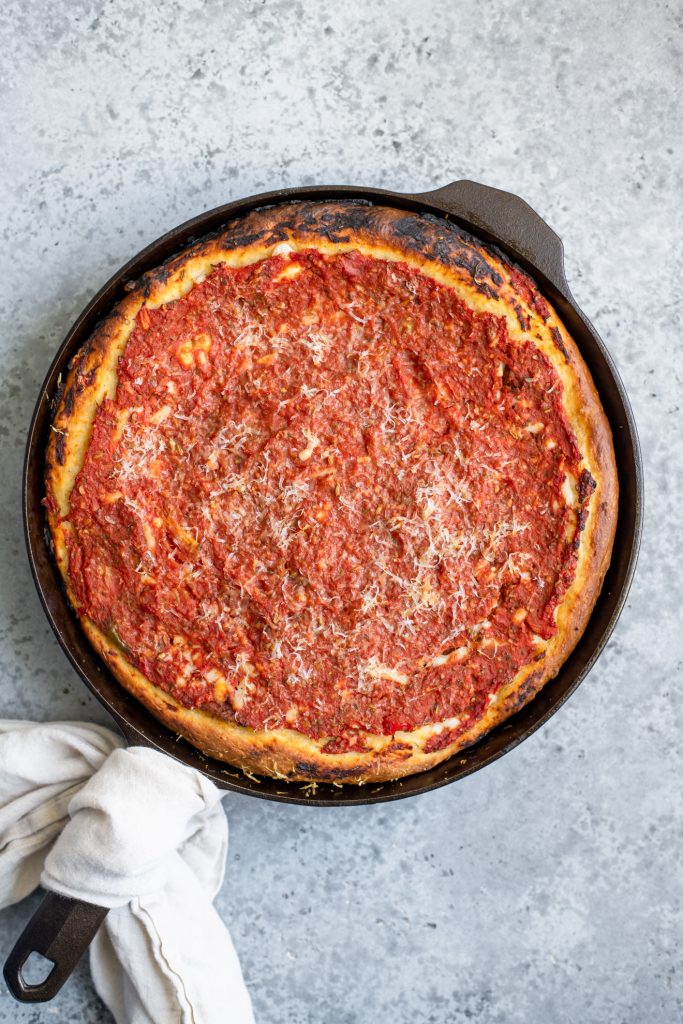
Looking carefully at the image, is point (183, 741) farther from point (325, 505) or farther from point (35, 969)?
point (35, 969)

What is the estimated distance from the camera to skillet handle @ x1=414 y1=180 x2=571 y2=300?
2.53 m

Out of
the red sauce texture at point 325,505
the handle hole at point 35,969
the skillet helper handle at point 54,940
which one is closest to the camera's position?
the skillet helper handle at point 54,940

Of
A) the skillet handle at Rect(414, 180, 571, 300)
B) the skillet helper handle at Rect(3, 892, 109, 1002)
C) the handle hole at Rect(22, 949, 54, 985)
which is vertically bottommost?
the handle hole at Rect(22, 949, 54, 985)

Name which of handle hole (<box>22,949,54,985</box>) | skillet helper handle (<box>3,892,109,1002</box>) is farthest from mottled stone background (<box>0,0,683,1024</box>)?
skillet helper handle (<box>3,892,109,1002</box>)

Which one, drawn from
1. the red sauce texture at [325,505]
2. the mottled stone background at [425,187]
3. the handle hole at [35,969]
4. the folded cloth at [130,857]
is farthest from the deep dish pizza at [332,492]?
the handle hole at [35,969]

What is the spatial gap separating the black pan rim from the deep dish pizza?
61mm

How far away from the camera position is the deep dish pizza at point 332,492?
2.51 meters

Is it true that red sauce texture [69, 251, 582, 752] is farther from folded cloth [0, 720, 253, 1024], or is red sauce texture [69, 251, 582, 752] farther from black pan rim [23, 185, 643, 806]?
folded cloth [0, 720, 253, 1024]

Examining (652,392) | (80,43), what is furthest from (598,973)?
(80,43)

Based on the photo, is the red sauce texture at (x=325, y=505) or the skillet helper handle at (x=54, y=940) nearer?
the skillet helper handle at (x=54, y=940)

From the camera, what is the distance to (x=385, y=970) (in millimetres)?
2957

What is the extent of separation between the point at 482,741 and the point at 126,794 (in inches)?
41.8

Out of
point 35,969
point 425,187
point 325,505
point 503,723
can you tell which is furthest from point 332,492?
point 35,969

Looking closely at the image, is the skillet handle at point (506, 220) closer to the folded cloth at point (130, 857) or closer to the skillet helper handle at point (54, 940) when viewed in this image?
the folded cloth at point (130, 857)
